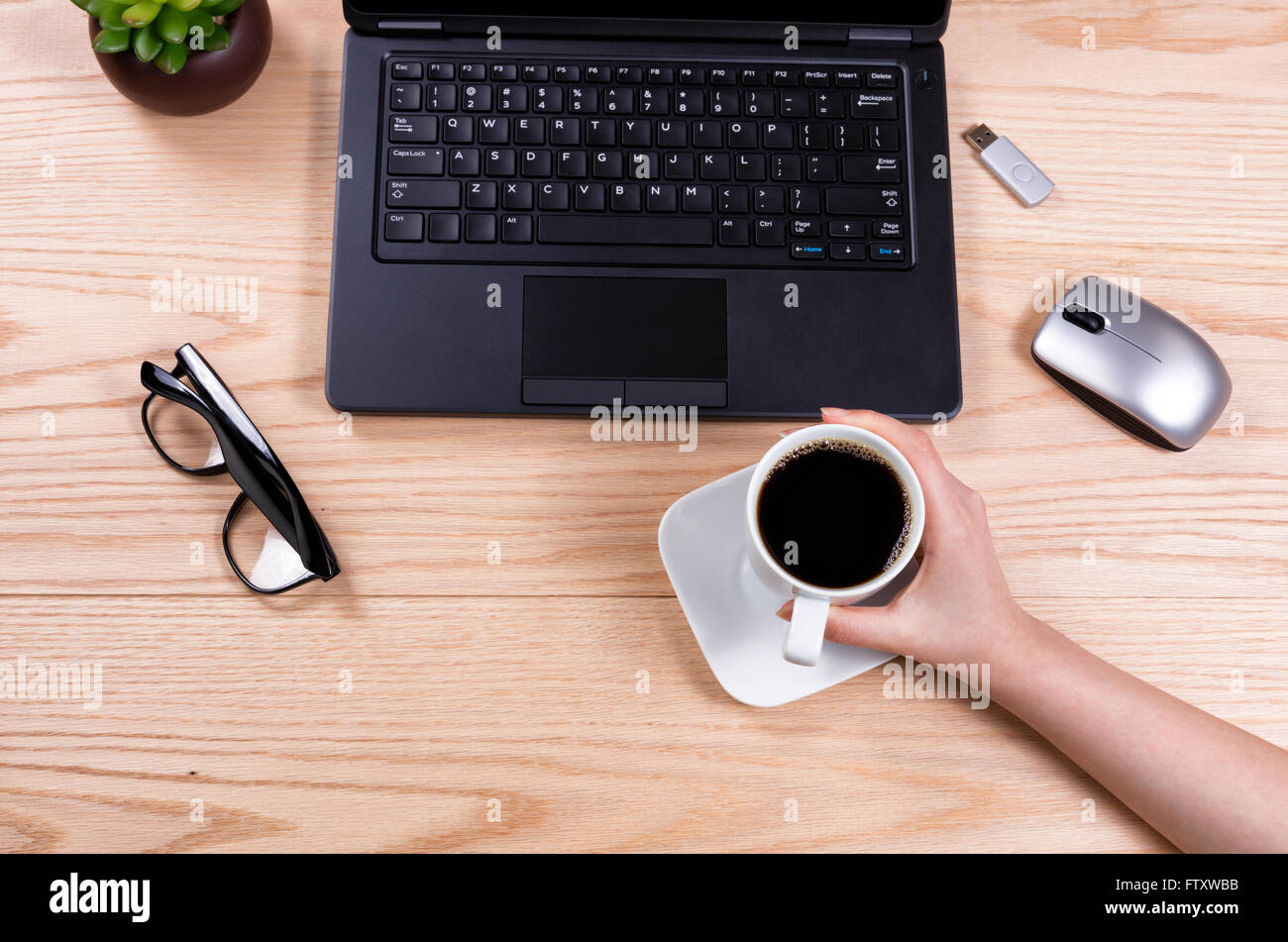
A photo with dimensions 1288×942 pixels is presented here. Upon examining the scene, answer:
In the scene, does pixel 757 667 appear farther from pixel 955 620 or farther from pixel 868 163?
pixel 868 163

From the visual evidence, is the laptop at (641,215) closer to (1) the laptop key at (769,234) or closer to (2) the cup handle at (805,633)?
(1) the laptop key at (769,234)

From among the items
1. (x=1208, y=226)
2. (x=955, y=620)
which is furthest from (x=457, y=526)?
(x=1208, y=226)

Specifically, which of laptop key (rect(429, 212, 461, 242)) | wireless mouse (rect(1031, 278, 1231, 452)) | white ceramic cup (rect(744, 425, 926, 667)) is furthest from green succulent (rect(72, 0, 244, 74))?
wireless mouse (rect(1031, 278, 1231, 452))

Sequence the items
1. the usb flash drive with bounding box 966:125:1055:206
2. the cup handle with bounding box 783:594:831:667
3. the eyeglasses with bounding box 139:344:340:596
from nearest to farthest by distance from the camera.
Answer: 1. the cup handle with bounding box 783:594:831:667
2. the eyeglasses with bounding box 139:344:340:596
3. the usb flash drive with bounding box 966:125:1055:206

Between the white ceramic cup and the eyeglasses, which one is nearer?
the white ceramic cup

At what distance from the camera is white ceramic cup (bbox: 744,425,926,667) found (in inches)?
20.9

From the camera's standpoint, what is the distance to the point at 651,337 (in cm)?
70

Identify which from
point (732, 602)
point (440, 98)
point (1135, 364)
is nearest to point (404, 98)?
point (440, 98)

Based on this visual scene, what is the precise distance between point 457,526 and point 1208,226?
680mm

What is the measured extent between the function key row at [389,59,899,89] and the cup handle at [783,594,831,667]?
1.45 feet

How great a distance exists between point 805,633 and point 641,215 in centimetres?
37

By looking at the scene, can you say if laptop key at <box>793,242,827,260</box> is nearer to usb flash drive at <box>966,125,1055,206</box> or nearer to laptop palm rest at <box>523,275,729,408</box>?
laptop palm rest at <box>523,275,729,408</box>

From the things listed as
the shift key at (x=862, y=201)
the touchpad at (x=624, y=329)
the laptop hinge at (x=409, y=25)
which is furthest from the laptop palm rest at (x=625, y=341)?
the laptop hinge at (x=409, y=25)

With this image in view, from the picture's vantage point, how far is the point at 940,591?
0.62 m
